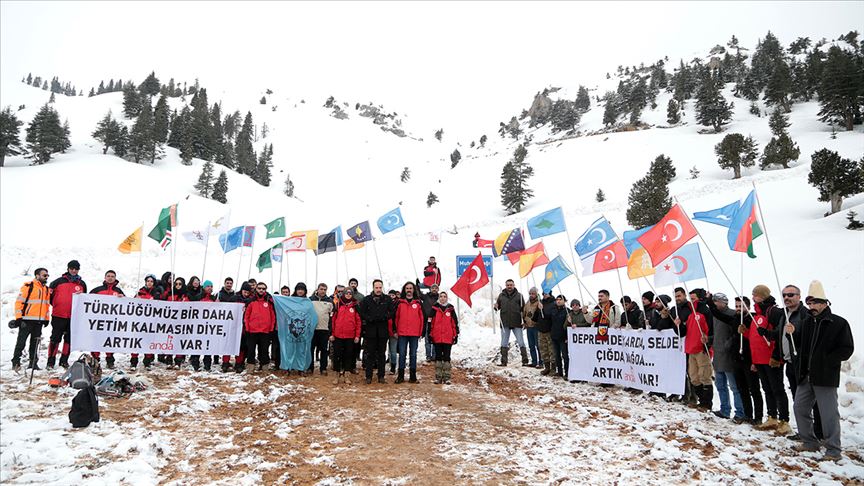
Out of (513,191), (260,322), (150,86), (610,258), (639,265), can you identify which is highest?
(150,86)

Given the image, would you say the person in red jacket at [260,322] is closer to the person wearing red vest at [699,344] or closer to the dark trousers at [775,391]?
the person wearing red vest at [699,344]

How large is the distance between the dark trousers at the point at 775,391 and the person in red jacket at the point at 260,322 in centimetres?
892

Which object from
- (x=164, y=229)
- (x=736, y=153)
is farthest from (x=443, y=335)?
(x=736, y=153)

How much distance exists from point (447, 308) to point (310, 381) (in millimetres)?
3210

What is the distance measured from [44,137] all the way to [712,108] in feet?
300

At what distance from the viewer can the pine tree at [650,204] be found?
2995cm

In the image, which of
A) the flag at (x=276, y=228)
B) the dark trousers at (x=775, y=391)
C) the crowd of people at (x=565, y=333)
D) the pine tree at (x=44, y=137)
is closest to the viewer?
the crowd of people at (x=565, y=333)

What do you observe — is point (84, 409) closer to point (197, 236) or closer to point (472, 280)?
point (472, 280)

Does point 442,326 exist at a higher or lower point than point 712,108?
lower

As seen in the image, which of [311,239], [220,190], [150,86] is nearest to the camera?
[311,239]

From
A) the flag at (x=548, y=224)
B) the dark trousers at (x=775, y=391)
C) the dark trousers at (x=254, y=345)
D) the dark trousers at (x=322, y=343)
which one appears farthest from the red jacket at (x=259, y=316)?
the dark trousers at (x=775, y=391)

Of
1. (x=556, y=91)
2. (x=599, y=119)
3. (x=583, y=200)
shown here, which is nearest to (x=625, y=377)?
(x=583, y=200)

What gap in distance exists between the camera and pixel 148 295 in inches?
378

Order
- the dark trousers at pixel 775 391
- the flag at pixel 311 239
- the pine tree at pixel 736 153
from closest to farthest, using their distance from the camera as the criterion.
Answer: the dark trousers at pixel 775 391 → the flag at pixel 311 239 → the pine tree at pixel 736 153
